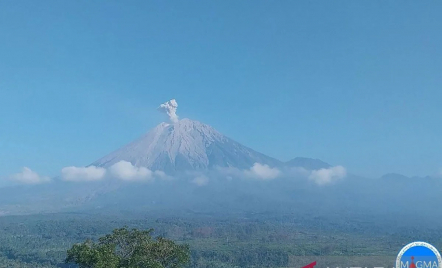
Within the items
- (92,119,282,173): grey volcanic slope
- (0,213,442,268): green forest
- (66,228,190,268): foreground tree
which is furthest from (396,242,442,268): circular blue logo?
(92,119,282,173): grey volcanic slope

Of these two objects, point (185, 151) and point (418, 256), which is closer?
point (418, 256)

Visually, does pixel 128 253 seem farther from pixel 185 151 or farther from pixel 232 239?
pixel 185 151

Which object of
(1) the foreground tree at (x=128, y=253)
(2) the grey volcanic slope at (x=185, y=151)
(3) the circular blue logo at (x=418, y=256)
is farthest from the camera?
(2) the grey volcanic slope at (x=185, y=151)

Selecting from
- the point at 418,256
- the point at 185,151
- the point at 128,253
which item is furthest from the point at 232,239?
the point at 185,151

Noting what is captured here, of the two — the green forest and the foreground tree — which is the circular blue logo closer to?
the foreground tree

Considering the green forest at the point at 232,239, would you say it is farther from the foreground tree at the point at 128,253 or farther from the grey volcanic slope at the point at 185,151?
the grey volcanic slope at the point at 185,151

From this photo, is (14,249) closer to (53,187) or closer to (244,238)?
(244,238)

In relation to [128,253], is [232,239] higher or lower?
lower

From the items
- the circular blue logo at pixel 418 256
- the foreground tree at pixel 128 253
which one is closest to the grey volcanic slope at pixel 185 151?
the foreground tree at pixel 128 253
